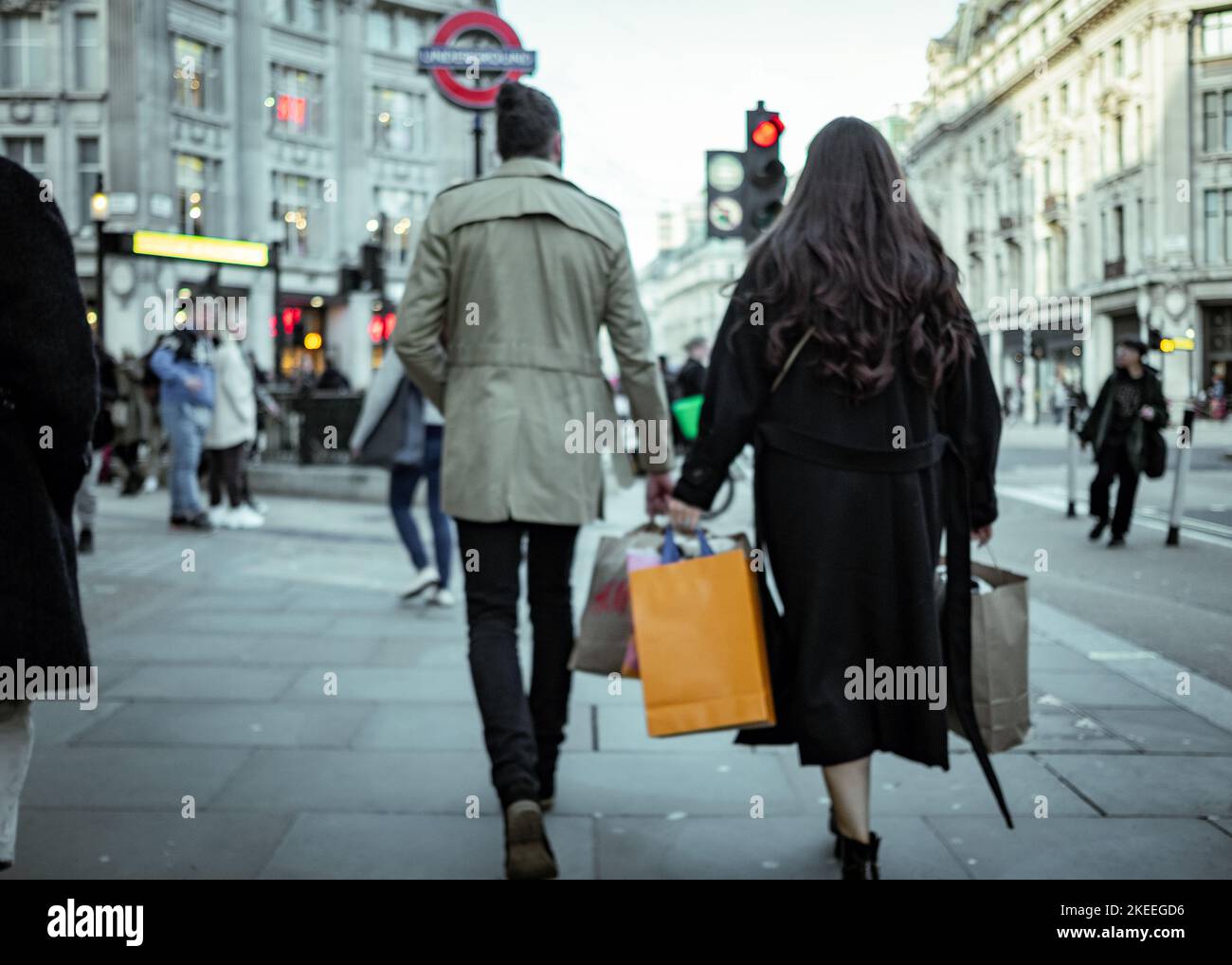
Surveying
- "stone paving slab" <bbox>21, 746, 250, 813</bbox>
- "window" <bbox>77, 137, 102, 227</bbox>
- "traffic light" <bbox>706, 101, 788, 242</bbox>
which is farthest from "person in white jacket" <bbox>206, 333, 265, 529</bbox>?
"window" <bbox>77, 137, 102, 227</bbox>

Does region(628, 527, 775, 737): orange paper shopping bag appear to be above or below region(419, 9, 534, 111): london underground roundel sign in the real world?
below

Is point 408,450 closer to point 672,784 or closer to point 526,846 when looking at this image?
point 672,784

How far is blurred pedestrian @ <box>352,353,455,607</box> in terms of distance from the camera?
6613 mm

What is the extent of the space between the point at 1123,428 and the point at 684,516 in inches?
322

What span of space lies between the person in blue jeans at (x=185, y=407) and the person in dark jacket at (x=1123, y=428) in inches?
292

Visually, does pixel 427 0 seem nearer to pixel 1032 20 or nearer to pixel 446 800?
pixel 1032 20

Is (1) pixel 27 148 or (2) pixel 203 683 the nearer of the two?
(2) pixel 203 683

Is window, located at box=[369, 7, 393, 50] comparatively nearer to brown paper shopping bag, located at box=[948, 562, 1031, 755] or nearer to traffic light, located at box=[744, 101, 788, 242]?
traffic light, located at box=[744, 101, 788, 242]

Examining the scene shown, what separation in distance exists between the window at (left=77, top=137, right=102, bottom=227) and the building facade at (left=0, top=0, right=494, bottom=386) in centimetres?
4

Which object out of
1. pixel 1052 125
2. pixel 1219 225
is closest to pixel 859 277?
pixel 1052 125

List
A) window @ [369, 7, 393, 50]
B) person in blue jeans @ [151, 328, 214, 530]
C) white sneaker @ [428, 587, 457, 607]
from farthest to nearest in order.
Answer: window @ [369, 7, 393, 50] < person in blue jeans @ [151, 328, 214, 530] < white sneaker @ [428, 587, 457, 607]

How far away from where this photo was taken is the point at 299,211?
3803cm

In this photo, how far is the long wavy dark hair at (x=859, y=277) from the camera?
2.84m

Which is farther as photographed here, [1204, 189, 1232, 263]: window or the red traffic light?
[1204, 189, 1232, 263]: window
